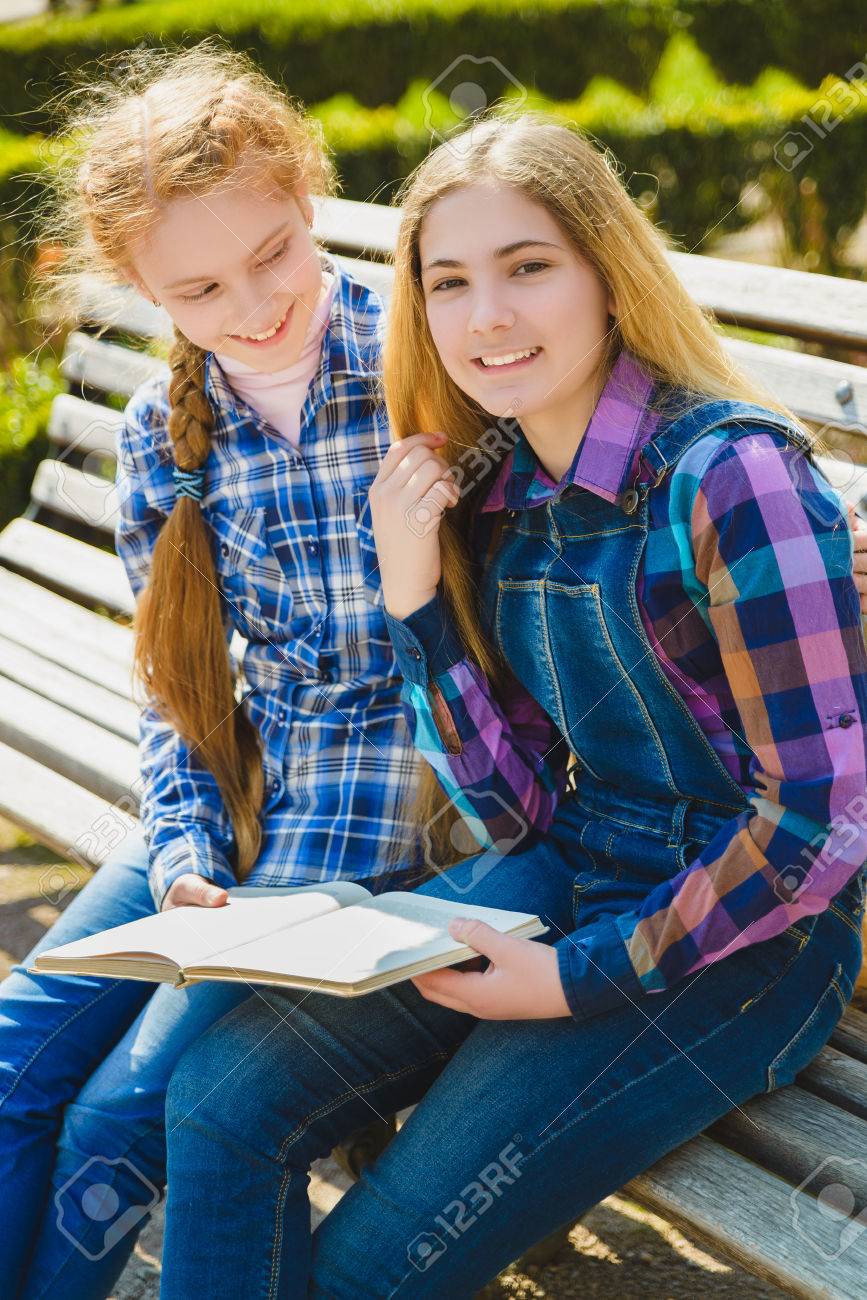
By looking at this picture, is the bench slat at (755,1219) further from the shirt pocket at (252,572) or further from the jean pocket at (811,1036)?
the shirt pocket at (252,572)

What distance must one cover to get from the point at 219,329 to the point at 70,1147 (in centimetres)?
123

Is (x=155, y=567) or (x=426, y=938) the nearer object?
(x=426, y=938)

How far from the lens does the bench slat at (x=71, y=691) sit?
3.04 metres

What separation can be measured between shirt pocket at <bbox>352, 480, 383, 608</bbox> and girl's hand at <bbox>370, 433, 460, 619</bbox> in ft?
0.72

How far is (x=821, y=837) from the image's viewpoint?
1.61 m

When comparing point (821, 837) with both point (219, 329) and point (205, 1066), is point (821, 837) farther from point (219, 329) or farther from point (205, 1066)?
point (219, 329)

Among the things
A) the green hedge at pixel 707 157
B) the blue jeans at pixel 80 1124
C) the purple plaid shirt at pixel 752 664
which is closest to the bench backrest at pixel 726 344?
the purple plaid shirt at pixel 752 664

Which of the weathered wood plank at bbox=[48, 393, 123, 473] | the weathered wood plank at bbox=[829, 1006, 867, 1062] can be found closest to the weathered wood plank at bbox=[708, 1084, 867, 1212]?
the weathered wood plank at bbox=[829, 1006, 867, 1062]

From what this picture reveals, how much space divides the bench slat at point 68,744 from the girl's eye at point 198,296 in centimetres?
104

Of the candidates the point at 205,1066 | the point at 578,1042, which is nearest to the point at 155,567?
the point at 205,1066

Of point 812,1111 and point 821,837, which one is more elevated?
point 821,837

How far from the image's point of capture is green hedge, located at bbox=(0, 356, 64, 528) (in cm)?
405

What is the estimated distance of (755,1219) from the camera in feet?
5.32

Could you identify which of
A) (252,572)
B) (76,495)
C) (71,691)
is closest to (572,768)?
(252,572)
